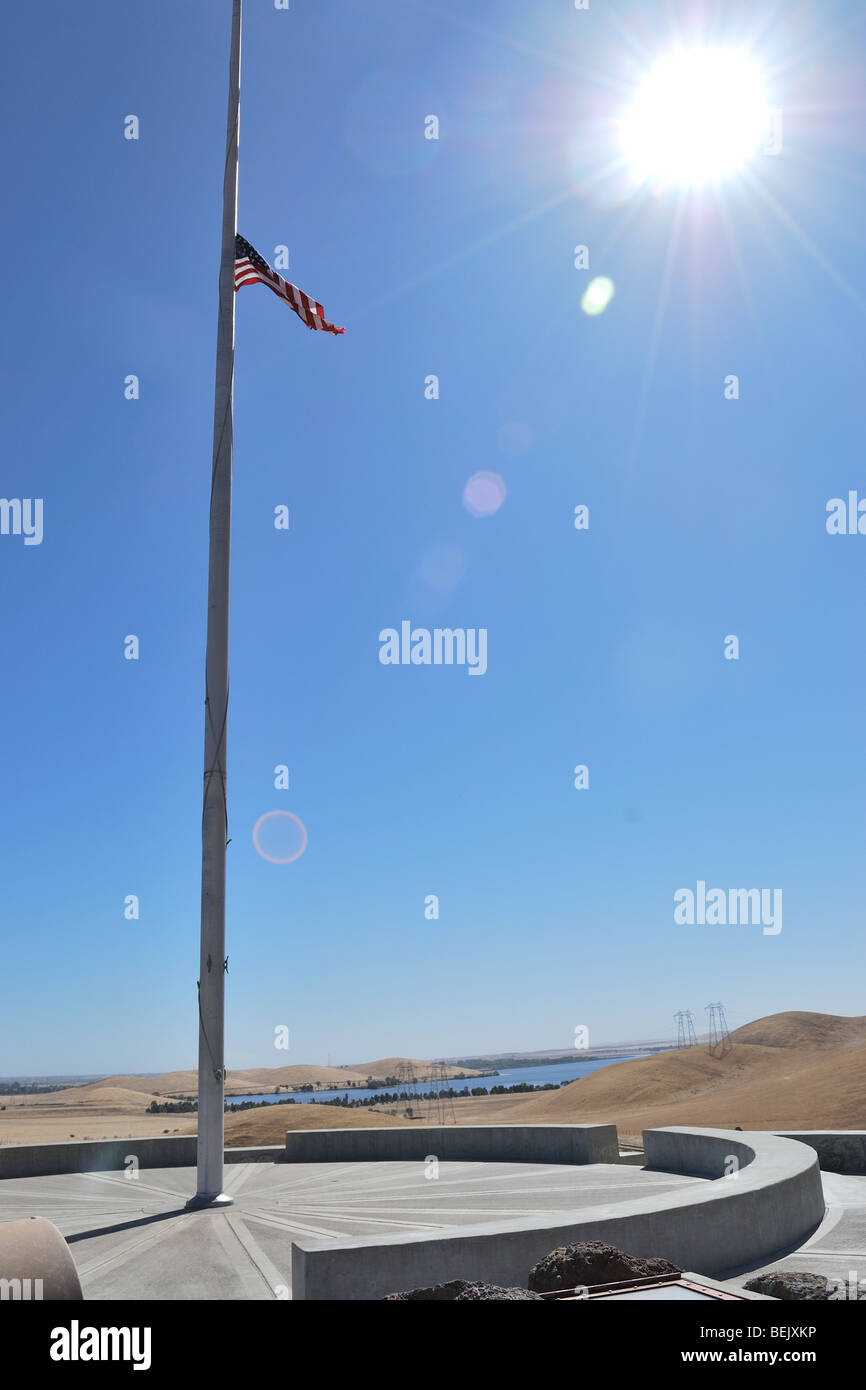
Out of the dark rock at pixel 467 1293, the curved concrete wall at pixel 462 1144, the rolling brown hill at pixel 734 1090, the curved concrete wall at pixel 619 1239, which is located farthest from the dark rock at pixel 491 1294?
the rolling brown hill at pixel 734 1090

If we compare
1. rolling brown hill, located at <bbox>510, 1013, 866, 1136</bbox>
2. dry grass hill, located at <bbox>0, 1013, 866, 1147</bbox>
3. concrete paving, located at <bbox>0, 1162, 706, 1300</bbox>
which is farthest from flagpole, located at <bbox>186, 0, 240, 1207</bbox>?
rolling brown hill, located at <bbox>510, 1013, 866, 1136</bbox>

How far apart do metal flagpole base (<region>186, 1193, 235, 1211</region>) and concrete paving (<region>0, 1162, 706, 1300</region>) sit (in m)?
0.19

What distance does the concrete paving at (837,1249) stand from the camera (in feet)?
27.9

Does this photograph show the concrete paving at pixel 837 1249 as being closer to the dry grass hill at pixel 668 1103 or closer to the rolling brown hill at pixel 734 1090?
the dry grass hill at pixel 668 1103

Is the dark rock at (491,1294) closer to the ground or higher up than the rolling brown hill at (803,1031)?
higher up

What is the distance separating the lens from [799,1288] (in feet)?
20.6

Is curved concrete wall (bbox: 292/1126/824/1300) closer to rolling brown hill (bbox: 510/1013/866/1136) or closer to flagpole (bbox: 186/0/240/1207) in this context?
flagpole (bbox: 186/0/240/1207)

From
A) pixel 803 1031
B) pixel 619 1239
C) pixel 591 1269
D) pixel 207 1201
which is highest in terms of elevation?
pixel 591 1269

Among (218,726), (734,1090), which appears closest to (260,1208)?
(218,726)

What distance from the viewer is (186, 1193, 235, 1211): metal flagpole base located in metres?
12.7

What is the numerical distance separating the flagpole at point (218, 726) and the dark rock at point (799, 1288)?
846 centimetres

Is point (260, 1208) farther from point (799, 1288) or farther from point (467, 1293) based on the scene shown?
point (799, 1288)

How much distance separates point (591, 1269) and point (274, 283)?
52.7 feet
